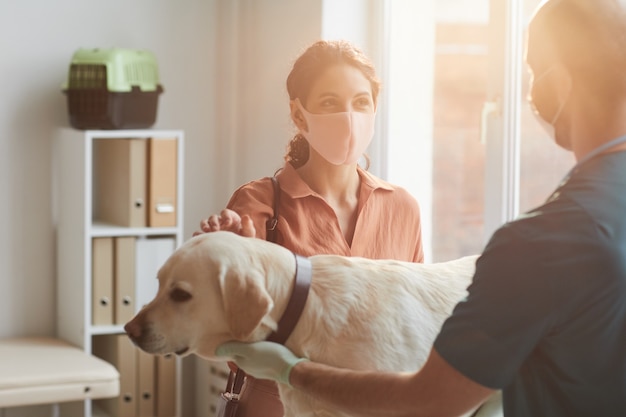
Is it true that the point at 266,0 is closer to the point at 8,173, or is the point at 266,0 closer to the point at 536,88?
the point at 8,173

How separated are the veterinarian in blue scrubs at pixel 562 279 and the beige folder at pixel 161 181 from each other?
2.58m

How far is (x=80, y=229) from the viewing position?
359cm

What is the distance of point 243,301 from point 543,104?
487 mm

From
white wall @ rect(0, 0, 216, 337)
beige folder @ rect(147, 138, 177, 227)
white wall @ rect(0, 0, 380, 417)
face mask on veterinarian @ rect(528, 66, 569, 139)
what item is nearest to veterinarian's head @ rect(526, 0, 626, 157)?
face mask on veterinarian @ rect(528, 66, 569, 139)

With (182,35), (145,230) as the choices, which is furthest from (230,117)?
(145,230)

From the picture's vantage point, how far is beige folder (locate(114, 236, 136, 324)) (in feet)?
11.9

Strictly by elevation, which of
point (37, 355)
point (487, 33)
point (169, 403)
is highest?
point (487, 33)

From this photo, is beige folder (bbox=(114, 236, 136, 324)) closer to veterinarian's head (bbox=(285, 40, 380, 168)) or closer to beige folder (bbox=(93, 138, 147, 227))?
beige folder (bbox=(93, 138, 147, 227))

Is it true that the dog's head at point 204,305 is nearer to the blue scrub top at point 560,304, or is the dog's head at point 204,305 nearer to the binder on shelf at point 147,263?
the blue scrub top at point 560,304

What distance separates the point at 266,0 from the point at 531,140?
132cm

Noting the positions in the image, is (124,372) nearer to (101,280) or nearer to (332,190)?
(101,280)

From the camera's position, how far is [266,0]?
3809mm

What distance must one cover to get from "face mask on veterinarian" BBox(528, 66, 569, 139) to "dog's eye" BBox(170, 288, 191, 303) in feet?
1.78

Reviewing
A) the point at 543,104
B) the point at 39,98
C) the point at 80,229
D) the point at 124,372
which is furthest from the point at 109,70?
the point at 543,104
